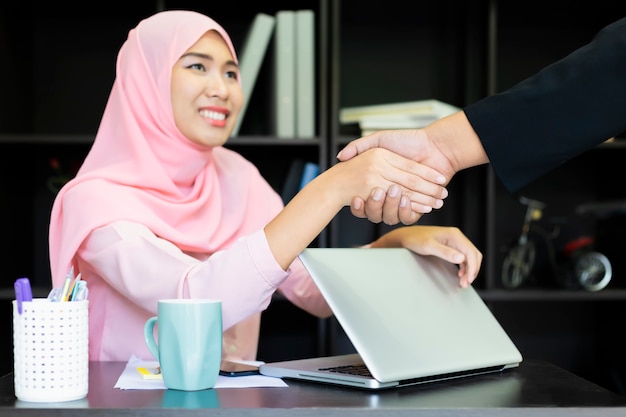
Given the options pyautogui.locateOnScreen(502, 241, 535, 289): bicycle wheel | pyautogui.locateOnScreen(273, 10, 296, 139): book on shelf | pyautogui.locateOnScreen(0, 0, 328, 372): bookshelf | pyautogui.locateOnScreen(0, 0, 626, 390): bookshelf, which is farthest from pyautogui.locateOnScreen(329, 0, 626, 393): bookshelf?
pyautogui.locateOnScreen(273, 10, 296, 139): book on shelf

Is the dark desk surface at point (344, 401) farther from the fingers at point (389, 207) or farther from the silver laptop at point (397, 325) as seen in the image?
the fingers at point (389, 207)

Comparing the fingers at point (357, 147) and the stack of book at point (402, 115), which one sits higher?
the stack of book at point (402, 115)

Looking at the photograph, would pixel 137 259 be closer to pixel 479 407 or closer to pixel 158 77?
pixel 158 77

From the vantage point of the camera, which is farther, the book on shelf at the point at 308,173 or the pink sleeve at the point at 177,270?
the book on shelf at the point at 308,173

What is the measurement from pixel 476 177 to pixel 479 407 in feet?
5.72

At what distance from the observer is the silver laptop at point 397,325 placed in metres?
0.89

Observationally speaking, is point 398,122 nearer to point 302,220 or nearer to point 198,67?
point 198,67

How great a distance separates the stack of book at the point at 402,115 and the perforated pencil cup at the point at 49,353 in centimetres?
144

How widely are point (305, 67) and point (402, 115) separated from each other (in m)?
0.30

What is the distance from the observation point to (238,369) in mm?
985

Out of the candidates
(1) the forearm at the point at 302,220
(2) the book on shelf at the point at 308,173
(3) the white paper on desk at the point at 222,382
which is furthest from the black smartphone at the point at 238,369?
(2) the book on shelf at the point at 308,173

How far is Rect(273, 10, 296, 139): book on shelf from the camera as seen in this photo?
7.06ft

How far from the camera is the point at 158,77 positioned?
5.25ft

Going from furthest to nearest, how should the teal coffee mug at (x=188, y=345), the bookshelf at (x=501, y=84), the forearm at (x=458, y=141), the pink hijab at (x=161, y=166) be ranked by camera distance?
the bookshelf at (x=501, y=84), the pink hijab at (x=161, y=166), the forearm at (x=458, y=141), the teal coffee mug at (x=188, y=345)
